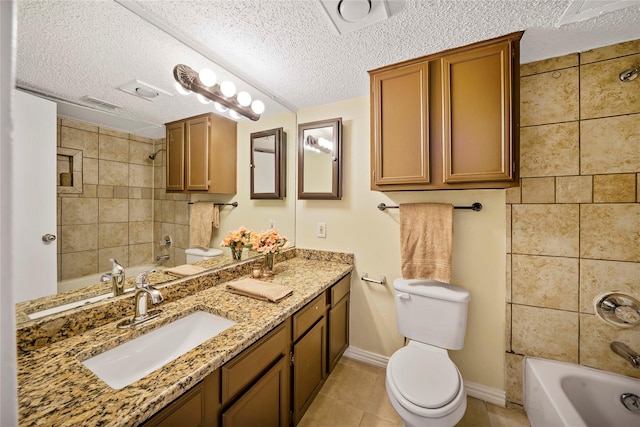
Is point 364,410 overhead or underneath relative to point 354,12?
underneath

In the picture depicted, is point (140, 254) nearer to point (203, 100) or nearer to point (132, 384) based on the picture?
point (132, 384)

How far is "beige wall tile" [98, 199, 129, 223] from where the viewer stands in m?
0.97

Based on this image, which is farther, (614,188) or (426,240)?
(426,240)

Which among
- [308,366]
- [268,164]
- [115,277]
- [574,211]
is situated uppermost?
[268,164]

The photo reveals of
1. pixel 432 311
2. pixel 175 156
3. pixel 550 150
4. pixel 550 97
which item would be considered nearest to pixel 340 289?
pixel 432 311

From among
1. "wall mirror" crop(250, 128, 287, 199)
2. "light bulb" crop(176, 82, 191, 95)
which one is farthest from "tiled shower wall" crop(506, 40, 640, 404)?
"light bulb" crop(176, 82, 191, 95)

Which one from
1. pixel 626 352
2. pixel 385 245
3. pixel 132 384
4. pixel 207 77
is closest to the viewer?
pixel 132 384

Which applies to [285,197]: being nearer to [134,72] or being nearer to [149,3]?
[134,72]

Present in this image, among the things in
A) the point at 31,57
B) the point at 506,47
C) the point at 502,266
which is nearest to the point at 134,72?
the point at 31,57

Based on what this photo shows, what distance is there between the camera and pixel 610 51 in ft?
4.25

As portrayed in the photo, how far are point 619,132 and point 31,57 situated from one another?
2.67 metres

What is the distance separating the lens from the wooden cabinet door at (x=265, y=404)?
0.88 m

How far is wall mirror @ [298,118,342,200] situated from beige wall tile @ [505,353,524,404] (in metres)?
1.56

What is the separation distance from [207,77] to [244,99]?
320 mm
